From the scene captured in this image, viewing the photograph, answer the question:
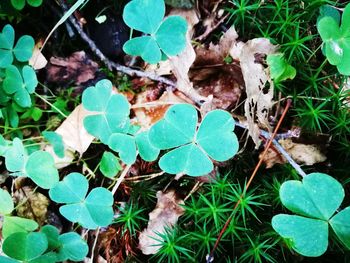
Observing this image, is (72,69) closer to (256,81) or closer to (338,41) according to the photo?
(256,81)

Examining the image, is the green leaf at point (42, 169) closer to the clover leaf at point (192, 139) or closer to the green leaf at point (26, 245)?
the green leaf at point (26, 245)

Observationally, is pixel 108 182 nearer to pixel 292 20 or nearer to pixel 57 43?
pixel 57 43

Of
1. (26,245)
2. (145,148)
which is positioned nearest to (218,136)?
(145,148)

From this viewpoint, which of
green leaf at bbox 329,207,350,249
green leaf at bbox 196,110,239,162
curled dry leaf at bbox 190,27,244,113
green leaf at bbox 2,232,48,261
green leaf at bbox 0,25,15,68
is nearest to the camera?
green leaf at bbox 329,207,350,249

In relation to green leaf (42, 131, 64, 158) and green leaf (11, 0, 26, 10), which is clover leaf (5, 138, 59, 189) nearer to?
green leaf (42, 131, 64, 158)

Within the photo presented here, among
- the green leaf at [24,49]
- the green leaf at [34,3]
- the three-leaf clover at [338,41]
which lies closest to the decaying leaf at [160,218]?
the three-leaf clover at [338,41]

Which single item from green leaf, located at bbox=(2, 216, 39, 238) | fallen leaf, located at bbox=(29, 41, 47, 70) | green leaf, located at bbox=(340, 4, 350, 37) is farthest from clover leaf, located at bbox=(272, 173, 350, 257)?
fallen leaf, located at bbox=(29, 41, 47, 70)

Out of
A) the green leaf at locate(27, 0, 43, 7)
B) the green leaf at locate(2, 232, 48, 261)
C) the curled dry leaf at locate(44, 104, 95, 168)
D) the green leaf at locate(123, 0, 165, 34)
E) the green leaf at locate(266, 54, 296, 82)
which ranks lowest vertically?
the green leaf at locate(2, 232, 48, 261)
